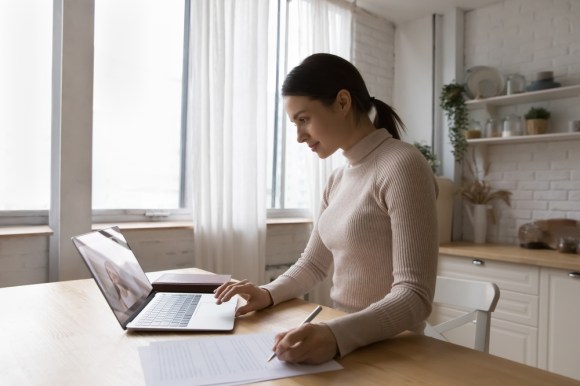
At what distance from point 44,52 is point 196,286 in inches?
61.3

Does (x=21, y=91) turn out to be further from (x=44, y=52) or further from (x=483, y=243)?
(x=483, y=243)

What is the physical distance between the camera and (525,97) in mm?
3006

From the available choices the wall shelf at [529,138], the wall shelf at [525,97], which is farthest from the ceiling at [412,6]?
the wall shelf at [529,138]

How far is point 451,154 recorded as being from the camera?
11.5 feet

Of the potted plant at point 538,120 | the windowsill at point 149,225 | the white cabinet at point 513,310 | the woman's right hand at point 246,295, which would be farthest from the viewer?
the potted plant at point 538,120

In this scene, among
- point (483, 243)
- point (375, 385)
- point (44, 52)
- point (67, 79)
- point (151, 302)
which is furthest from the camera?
point (483, 243)

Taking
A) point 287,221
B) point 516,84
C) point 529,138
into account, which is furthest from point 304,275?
point 516,84

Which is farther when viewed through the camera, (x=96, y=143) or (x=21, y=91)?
(x=96, y=143)

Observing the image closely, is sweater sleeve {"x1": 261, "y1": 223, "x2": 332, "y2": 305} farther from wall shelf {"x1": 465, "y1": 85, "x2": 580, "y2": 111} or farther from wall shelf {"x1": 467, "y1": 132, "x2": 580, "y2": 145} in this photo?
wall shelf {"x1": 465, "y1": 85, "x2": 580, "y2": 111}

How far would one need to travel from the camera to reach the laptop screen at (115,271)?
0.96m

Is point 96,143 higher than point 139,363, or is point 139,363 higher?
point 96,143

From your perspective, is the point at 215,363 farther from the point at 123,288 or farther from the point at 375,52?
the point at 375,52

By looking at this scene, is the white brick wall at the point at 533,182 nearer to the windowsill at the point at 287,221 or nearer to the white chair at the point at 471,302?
the windowsill at the point at 287,221

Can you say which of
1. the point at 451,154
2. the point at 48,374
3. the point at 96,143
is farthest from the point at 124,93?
the point at 451,154
